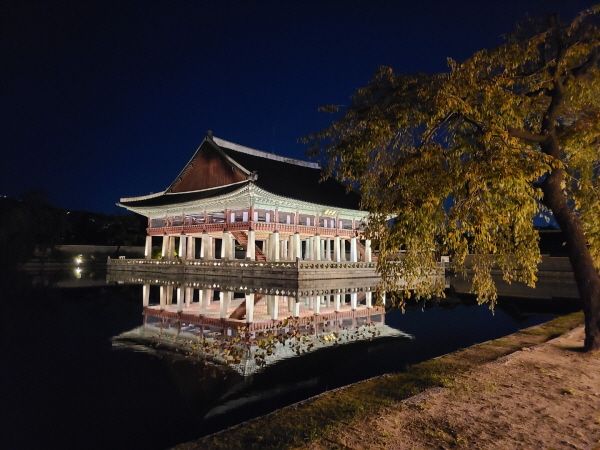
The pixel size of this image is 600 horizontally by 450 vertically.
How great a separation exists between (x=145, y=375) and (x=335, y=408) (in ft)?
18.0

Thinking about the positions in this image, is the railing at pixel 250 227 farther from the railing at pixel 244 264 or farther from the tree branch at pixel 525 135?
the tree branch at pixel 525 135

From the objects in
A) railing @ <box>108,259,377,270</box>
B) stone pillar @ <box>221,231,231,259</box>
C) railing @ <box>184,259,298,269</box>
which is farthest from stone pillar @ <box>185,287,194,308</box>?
stone pillar @ <box>221,231,231,259</box>

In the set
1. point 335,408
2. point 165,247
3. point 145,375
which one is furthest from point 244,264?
point 335,408

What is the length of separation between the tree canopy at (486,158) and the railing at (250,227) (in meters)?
22.7

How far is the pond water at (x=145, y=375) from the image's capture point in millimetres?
6191

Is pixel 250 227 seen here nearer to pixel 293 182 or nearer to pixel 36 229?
pixel 293 182

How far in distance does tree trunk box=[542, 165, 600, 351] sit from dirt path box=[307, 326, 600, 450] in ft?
4.40

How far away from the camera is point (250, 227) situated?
1156 inches

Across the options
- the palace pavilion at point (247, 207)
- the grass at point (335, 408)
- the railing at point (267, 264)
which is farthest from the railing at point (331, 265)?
the grass at point (335, 408)

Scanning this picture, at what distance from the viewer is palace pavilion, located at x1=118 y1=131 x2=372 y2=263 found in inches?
1191

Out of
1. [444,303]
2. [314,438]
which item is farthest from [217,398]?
[444,303]

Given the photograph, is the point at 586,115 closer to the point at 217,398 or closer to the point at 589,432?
the point at 589,432

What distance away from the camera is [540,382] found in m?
5.78

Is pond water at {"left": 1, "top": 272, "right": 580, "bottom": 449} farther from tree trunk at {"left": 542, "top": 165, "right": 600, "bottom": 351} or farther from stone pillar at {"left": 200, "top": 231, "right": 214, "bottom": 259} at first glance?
stone pillar at {"left": 200, "top": 231, "right": 214, "bottom": 259}
